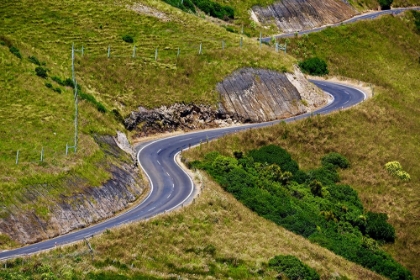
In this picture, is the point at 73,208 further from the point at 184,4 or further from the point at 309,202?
the point at 184,4

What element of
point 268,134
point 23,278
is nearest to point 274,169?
point 268,134

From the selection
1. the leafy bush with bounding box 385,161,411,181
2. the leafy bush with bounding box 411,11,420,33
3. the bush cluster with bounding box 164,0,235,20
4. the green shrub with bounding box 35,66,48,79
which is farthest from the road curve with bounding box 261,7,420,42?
the green shrub with bounding box 35,66,48,79

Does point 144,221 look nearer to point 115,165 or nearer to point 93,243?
→ point 93,243

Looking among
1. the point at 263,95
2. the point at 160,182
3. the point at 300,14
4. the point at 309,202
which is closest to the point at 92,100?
the point at 160,182

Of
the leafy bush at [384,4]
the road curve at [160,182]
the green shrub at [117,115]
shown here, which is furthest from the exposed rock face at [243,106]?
the leafy bush at [384,4]

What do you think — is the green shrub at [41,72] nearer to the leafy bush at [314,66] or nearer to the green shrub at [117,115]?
the green shrub at [117,115]
